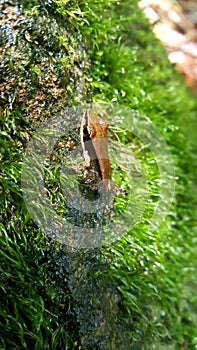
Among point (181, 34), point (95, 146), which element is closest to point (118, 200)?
point (95, 146)

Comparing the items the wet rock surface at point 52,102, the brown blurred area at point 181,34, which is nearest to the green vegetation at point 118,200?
the wet rock surface at point 52,102

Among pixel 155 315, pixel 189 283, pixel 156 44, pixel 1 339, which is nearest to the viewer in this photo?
pixel 1 339

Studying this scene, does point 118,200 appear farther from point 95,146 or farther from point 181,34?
point 181,34

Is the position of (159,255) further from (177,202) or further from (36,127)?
(36,127)

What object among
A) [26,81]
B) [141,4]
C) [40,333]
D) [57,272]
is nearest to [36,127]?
[26,81]

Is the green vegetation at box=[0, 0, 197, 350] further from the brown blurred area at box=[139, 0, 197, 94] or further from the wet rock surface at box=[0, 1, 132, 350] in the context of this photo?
the brown blurred area at box=[139, 0, 197, 94]
